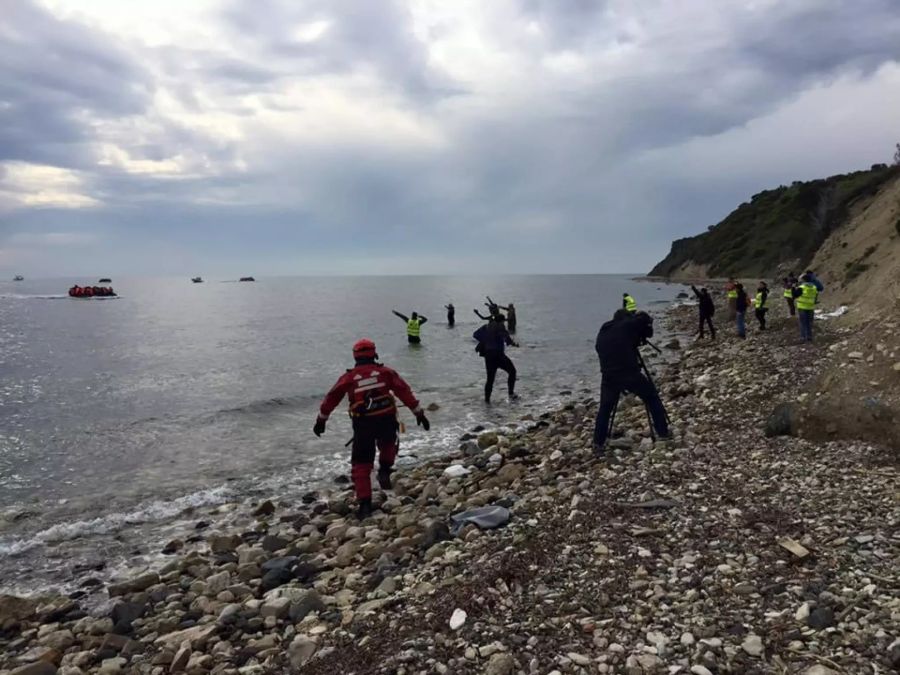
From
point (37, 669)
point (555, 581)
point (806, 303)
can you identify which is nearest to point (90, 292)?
point (806, 303)

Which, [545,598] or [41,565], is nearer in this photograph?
[545,598]

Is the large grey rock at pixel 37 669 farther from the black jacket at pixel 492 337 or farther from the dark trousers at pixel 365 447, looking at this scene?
the black jacket at pixel 492 337

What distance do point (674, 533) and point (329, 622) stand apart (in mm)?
3533

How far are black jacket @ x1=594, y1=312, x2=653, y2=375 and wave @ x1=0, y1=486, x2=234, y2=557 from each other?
7774 millimetres

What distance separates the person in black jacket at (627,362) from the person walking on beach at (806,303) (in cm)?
1085

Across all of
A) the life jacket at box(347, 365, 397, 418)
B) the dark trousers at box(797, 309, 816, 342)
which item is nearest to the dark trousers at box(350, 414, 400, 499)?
the life jacket at box(347, 365, 397, 418)

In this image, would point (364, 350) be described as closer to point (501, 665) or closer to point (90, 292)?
point (501, 665)

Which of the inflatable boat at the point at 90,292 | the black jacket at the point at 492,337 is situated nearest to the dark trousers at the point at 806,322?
the black jacket at the point at 492,337

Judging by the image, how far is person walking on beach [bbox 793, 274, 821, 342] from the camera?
1758 centimetres

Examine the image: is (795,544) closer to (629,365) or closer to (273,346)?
(629,365)

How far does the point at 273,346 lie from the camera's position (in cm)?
4103

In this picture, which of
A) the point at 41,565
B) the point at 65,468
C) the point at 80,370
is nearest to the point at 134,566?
the point at 41,565

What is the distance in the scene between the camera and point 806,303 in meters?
18.0

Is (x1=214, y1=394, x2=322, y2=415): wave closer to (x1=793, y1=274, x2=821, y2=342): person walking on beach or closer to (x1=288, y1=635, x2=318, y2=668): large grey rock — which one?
(x1=288, y1=635, x2=318, y2=668): large grey rock
